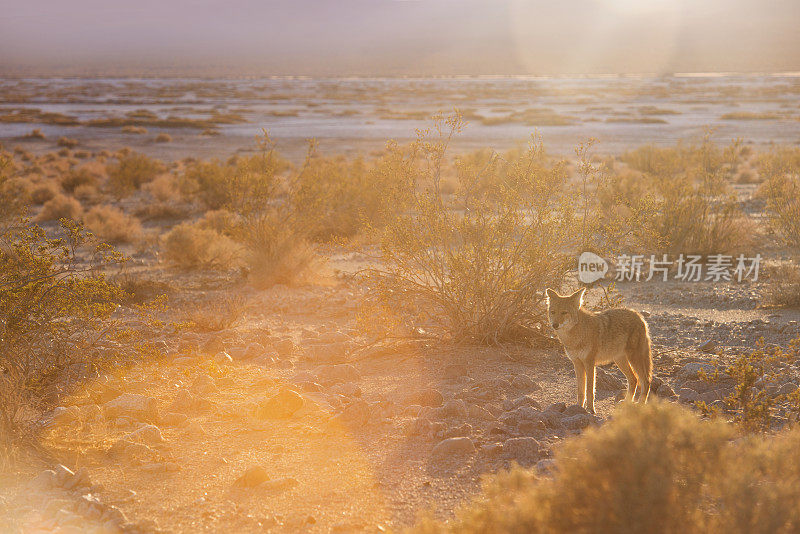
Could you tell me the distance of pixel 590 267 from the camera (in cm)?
1210

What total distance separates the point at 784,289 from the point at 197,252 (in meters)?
9.84

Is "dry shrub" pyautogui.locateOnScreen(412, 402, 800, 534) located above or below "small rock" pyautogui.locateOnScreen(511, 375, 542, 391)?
above

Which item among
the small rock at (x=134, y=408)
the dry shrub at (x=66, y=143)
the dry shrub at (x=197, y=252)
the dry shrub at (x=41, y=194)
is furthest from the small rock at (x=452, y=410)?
the dry shrub at (x=66, y=143)

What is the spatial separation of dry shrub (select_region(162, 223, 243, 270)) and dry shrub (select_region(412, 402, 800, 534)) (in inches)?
433

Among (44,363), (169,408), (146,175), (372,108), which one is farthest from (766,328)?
(372,108)

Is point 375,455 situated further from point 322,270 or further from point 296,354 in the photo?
point 322,270

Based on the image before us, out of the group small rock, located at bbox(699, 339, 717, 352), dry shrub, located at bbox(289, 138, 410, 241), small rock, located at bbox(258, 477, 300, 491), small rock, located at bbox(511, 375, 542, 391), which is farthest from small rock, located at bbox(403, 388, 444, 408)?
small rock, located at bbox(699, 339, 717, 352)

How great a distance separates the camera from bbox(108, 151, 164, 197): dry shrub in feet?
78.1

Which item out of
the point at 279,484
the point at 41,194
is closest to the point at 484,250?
the point at 279,484

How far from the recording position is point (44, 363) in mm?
6641

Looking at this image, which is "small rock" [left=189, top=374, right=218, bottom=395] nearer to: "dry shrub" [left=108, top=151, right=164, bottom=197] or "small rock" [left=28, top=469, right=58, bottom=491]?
"small rock" [left=28, top=469, right=58, bottom=491]

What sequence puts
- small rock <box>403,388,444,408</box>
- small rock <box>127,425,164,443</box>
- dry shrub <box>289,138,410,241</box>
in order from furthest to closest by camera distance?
dry shrub <box>289,138,410,241</box>, small rock <box>403,388,444,408</box>, small rock <box>127,425,164,443</box>

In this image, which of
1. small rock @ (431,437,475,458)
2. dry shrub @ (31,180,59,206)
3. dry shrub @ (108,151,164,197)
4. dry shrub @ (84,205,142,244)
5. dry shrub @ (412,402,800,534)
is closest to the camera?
dry shrub @ (412,402,800,534)

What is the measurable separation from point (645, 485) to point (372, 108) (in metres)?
62.5
